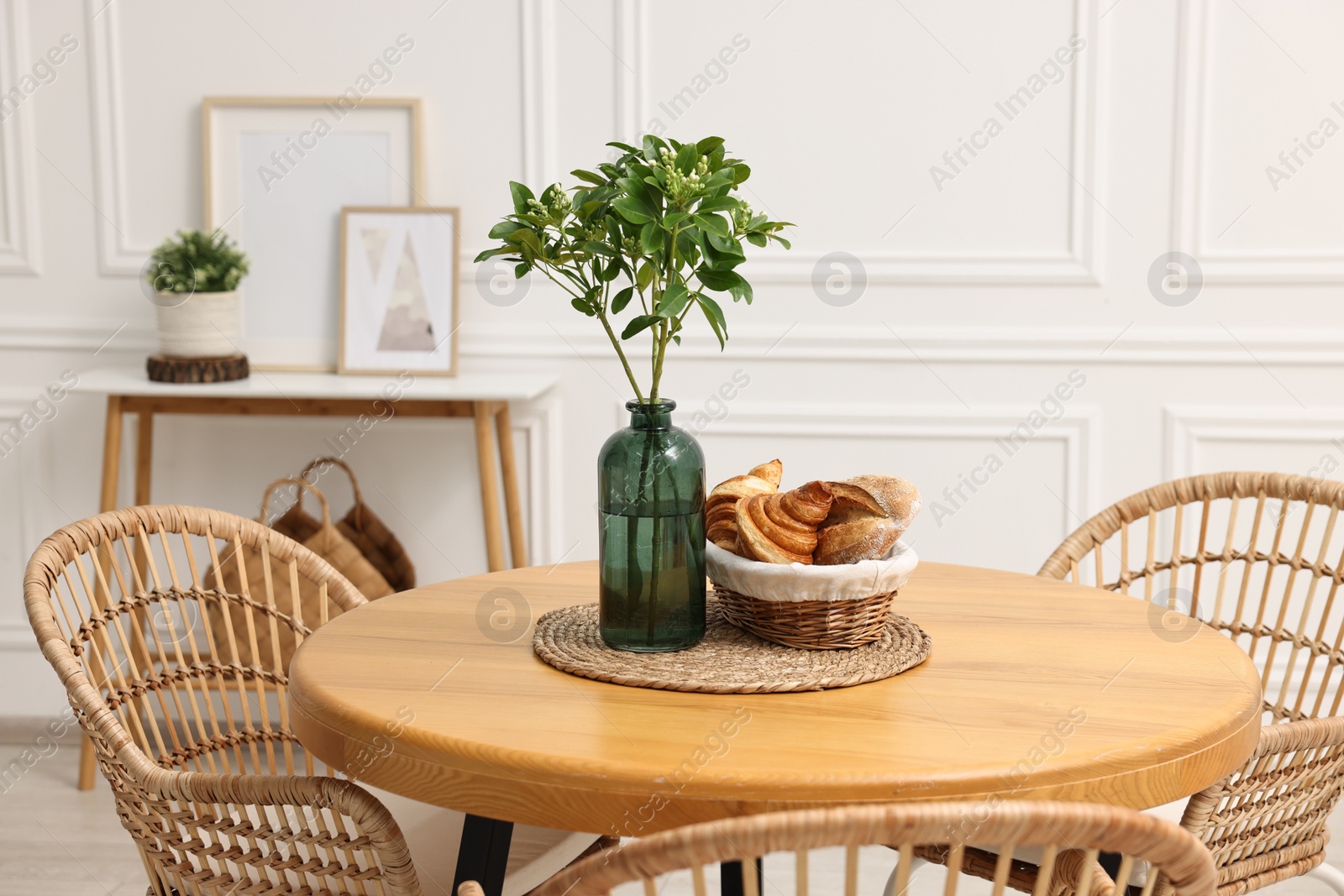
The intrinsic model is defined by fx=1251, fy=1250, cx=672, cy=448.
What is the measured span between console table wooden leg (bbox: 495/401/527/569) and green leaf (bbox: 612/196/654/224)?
65.4 inches

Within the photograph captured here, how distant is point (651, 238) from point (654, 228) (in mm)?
15

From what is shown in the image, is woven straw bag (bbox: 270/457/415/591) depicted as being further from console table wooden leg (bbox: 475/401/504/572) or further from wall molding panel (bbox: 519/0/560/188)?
wall molding panel (bbox: 519/0/560/188)

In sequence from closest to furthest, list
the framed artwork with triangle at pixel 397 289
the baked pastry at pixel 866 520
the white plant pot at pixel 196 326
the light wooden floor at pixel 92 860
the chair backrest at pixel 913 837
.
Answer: the chair backrest at pixel 913 837 → the baked pastry at pixel 866 520 → the light wooden floor at pixel 92 860 → the white plant pot at pixel 196 326 → the framed artwork with triangle at pixel 397 289

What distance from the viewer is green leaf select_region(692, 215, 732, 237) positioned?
1233mm

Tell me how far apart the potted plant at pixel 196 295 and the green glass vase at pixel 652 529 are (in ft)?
5.94

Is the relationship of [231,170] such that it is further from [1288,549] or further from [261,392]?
[1288,549]

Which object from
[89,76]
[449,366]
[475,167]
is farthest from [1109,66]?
[89,76]

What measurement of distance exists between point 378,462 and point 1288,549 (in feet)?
7.16

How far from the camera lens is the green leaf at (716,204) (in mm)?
1251

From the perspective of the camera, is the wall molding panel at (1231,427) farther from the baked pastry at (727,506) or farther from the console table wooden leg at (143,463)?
the console table wooden leg at (143,463)

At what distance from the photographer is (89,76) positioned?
3.04 metres

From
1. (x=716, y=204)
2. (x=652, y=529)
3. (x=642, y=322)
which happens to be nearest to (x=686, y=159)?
(x=716, y=204)

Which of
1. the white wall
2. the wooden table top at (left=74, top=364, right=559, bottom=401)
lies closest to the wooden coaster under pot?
the wooden table top at (left=74, top=364, right=559, bottom=401)

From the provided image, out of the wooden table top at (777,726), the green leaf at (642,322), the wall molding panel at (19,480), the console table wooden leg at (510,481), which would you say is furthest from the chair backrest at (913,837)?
the wall molding panel at (19,480)
